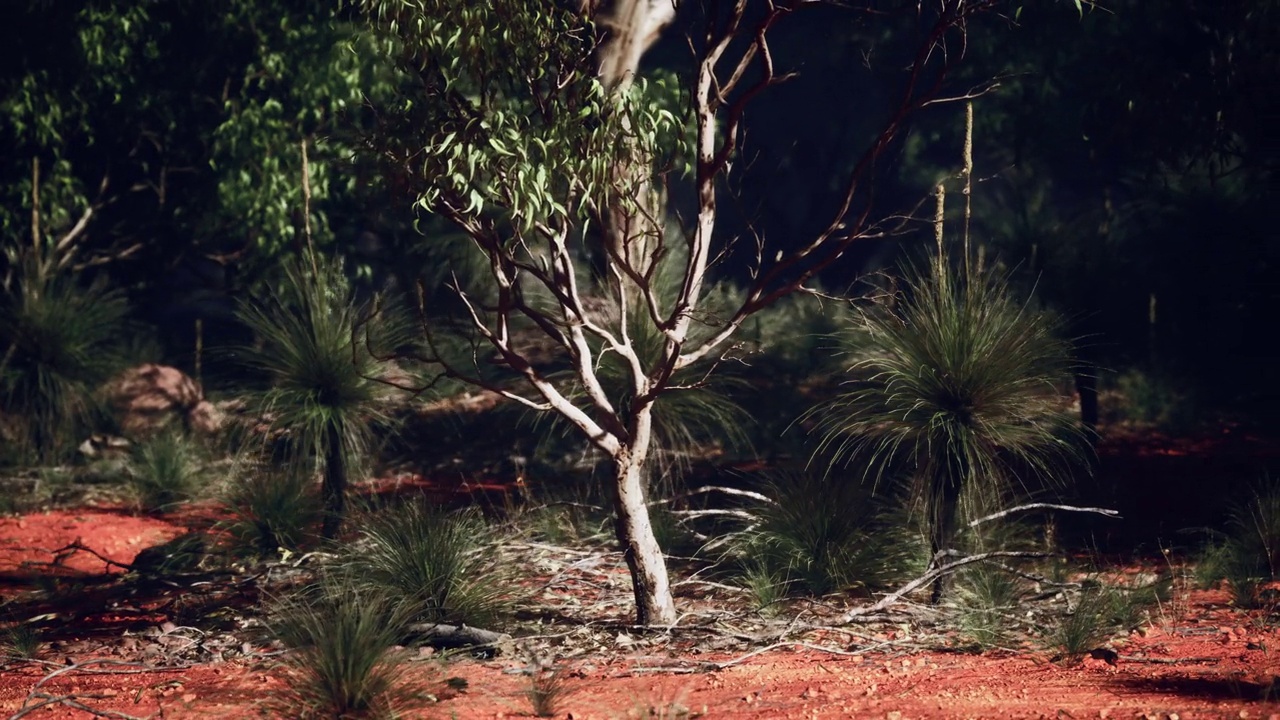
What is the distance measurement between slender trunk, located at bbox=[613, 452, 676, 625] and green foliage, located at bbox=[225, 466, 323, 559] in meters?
2.89

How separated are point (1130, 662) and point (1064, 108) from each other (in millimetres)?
8856

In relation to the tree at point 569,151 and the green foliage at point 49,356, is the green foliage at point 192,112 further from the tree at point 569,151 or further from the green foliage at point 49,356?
the tree at point 569,151

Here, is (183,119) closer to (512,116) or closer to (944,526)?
(512,116)

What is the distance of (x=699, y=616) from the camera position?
21.6 ft

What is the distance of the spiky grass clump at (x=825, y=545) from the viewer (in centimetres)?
703

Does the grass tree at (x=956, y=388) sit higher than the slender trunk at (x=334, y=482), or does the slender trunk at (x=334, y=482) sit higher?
the grass tree at (x=956, y=388)

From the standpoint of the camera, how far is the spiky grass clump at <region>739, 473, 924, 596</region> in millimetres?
→ 7031

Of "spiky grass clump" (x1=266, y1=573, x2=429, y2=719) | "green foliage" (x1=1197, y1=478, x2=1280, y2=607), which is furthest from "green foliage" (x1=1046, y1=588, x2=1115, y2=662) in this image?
"spiky grass clump" (x1=266, y1=573, x2=429, y2=719)

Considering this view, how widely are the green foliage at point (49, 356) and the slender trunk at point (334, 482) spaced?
3.72 metres

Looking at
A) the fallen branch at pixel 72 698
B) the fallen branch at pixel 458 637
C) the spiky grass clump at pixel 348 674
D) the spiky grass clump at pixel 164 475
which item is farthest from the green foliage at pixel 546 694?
the spiky grass clump at pixel 164 475

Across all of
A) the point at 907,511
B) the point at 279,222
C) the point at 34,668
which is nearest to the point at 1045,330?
the point at 907,511

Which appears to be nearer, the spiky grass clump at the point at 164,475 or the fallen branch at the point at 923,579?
the fallen branch at the point at 923,579

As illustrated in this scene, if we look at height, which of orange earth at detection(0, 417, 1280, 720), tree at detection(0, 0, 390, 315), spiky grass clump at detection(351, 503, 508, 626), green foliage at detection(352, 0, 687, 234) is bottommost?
orange earth at detection(0, 417, 1280, 720)

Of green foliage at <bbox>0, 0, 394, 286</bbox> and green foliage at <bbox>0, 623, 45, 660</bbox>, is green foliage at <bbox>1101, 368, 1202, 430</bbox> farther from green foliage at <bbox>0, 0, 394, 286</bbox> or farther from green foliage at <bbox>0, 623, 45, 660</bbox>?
green foliage at <bbox>0, 623, 45, 660</bbox>
